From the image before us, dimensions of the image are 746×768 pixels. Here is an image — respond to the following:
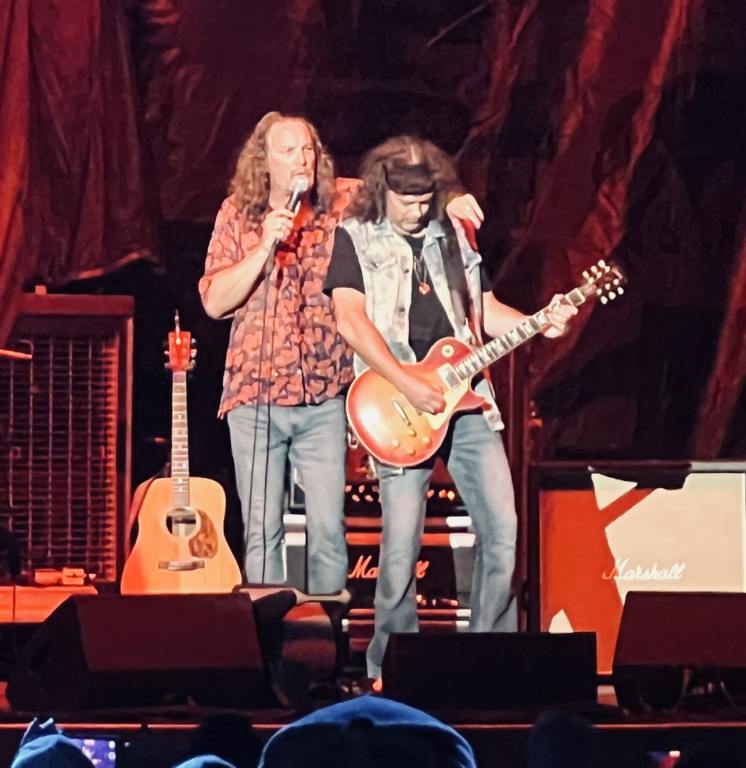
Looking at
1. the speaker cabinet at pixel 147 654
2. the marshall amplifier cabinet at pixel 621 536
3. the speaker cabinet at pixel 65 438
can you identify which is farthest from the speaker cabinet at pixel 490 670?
the speaker cabinet at pixel 65 438

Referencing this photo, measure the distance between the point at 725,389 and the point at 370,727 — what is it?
4.66 metres

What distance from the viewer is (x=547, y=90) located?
6266 mm

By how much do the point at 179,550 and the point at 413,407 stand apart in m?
1.02

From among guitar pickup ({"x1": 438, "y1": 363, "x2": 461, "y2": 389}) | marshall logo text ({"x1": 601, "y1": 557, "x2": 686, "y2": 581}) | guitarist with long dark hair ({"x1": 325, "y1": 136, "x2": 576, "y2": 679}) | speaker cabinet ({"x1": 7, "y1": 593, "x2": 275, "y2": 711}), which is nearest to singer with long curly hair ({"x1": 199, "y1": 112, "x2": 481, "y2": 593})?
guitarist with long dark hair ({"x1": 325, "y1": 136, "x2": 576, "y2": 679})

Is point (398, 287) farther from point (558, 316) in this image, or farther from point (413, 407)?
point (558, 316)

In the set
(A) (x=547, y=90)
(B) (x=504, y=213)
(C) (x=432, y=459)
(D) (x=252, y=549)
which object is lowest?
(D) (x=252, y=549)

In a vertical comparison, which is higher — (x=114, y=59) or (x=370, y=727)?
(x=114, y=59)

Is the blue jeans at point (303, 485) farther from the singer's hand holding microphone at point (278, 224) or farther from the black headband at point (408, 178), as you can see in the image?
the black headband at point (408, 178)

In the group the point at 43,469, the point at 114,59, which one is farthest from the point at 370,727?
the point at 114,59

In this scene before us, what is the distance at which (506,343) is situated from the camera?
5883mm

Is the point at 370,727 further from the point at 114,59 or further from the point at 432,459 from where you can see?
the point at 114,59

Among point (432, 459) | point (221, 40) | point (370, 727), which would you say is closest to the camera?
point (370, 727)

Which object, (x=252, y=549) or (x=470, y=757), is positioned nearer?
(x=470, y=757)

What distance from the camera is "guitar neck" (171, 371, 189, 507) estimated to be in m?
5.81
